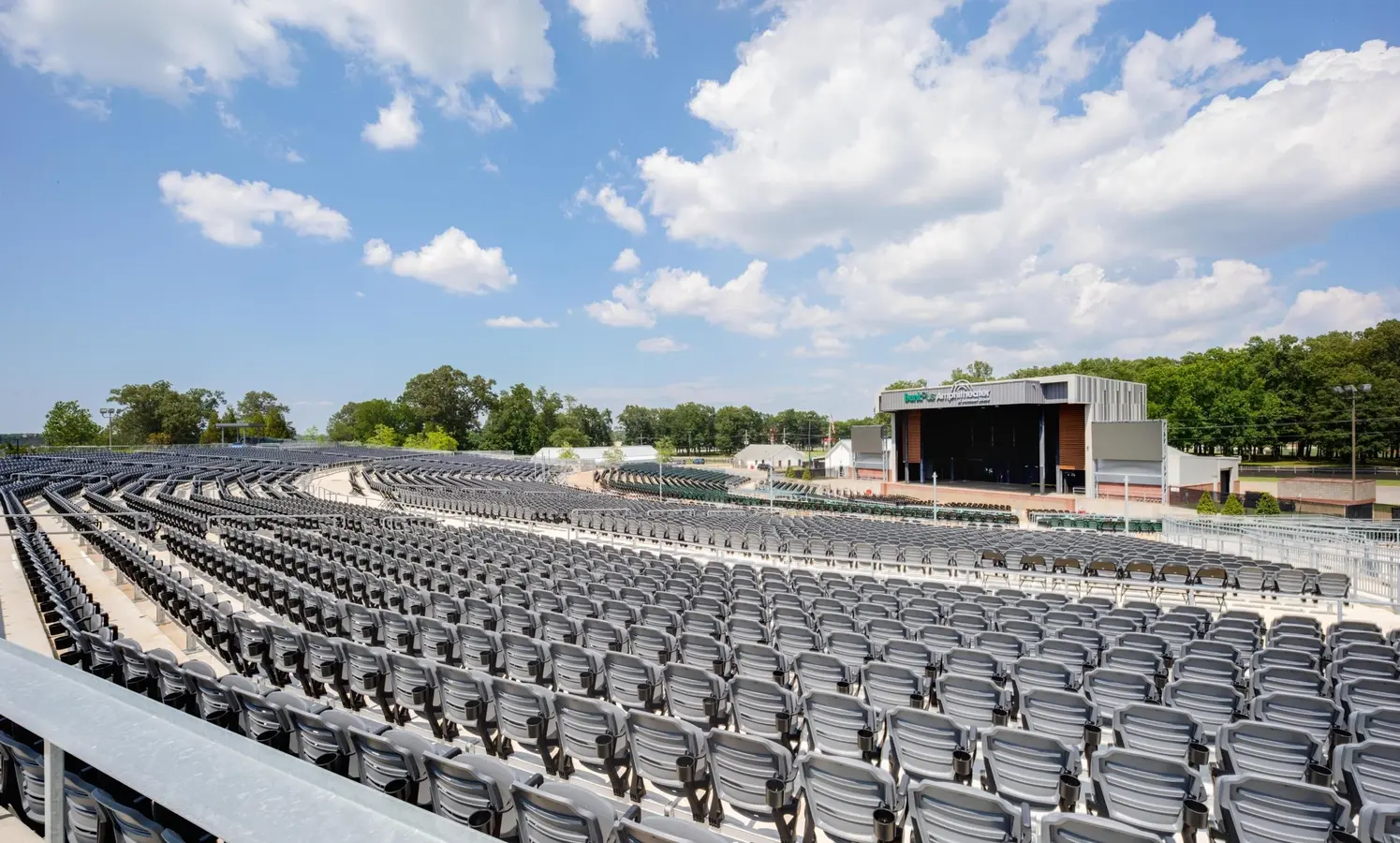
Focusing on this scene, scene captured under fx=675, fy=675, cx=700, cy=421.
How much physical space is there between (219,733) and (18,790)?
3210mm

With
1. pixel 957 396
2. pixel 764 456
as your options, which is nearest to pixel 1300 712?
pixel 957 396

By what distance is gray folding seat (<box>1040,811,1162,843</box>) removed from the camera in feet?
9.92

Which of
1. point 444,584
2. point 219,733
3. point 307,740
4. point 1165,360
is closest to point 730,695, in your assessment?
point 307,740

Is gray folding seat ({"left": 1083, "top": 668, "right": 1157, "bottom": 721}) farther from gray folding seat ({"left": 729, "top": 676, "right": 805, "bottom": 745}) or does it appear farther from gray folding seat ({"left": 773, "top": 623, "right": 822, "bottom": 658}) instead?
gray folding seat ({"left": 729, "top": 676, "right": 805, "bottom": 745})

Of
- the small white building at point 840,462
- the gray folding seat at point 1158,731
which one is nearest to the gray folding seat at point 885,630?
the gray folding seat at point 1158,731

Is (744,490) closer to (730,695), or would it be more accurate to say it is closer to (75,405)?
(730,695)

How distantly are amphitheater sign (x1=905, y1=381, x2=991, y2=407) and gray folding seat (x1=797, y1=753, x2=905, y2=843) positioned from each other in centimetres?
4577

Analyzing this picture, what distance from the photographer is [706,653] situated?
7.14 m

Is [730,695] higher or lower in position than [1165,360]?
lower

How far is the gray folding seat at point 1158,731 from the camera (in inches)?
196

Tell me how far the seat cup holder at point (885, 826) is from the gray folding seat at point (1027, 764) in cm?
124

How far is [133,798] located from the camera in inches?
110

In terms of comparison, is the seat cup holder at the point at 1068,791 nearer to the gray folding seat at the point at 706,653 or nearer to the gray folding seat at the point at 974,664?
the gray folding seat at the point at 974,664

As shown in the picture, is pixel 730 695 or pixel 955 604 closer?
pixel 730 695
